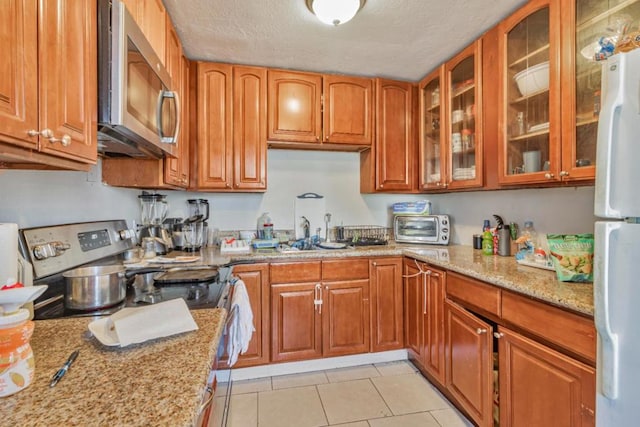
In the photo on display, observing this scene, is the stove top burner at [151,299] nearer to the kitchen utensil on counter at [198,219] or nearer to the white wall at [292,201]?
the white wall at [292,201]

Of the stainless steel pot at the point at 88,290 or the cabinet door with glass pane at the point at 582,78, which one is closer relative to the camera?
the stainless steel pot at the point at 88,290

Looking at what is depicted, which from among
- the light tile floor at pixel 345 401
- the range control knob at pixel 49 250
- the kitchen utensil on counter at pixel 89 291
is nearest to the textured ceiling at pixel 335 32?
the range control knob at pixel 49 250

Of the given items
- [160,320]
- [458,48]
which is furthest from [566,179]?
[160,320]

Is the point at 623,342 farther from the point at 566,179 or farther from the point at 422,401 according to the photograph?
the point at 422,401

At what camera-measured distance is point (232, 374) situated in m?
2.12

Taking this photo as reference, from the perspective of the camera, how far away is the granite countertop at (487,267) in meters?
1.14

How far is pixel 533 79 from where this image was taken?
161 cm

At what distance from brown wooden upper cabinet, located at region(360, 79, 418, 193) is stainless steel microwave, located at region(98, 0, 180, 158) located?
170 cm

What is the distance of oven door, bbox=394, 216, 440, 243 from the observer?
250cm

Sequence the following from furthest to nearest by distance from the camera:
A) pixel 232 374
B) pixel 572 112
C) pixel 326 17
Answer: pixel 232 374, pixel 326 17, pixel 572 112

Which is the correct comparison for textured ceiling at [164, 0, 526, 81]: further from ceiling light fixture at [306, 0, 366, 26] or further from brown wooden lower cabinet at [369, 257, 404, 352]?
brown wooden lower cabinet at [369, 257, 404, 352]

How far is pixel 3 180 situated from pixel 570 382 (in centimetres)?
221

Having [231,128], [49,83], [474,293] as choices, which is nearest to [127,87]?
[49,83]

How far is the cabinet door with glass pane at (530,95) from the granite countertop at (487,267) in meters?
0.49
